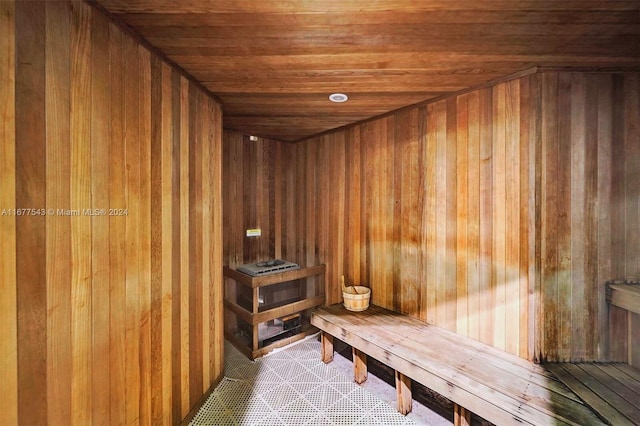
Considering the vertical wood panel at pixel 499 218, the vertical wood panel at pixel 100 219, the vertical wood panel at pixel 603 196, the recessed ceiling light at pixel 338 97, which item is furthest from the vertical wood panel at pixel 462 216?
the vertical wood panel at pixel 100 219

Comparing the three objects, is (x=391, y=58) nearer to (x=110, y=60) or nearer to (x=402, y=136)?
(x=402, y=136)

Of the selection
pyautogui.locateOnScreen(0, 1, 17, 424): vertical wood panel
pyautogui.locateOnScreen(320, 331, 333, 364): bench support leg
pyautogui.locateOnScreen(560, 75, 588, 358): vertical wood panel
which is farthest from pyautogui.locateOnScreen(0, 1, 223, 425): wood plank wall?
pyautogui.locateOnScreen(560, 75, 588, 358): vertical wood panel

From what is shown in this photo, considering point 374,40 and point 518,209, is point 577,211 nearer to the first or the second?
point 518,209

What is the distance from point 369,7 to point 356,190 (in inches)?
71.7

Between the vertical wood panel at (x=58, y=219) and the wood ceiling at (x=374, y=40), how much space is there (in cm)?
28

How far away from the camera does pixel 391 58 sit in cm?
157

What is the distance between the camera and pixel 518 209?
1.76 meters

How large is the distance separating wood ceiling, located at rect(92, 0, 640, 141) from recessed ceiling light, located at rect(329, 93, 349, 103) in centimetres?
7

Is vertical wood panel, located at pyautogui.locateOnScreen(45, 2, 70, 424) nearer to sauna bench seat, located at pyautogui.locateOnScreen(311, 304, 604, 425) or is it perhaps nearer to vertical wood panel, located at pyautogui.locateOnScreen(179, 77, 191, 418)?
vertical wood panel, located at pyautogui.locateOnScreen(179, 77, 191, 418)

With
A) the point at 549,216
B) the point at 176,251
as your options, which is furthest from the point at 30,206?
the point at 549,216

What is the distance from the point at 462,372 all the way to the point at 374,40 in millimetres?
1948

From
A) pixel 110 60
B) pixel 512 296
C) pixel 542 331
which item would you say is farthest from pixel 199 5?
pixel 542 331

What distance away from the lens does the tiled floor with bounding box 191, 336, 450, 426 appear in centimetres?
186

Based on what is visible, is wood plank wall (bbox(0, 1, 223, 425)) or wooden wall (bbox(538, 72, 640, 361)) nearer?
wood plank wall (bbox(0, 1, 223, 425))
